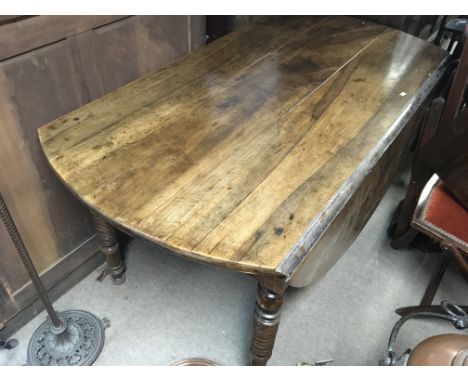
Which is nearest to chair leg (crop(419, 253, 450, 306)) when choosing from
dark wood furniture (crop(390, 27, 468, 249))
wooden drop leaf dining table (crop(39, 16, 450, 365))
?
dark wood furniture (crop(390, 27, 468, 249))

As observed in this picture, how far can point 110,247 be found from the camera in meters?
1.26

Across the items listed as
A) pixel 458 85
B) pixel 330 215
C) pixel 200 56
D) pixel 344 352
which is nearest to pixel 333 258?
pixel 344 352

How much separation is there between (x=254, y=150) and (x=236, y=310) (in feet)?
2.15

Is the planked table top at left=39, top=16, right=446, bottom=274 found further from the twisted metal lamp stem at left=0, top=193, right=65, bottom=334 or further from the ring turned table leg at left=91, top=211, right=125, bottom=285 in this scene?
the ring turned table leg at left=91, top=211, right=125, bottom=285

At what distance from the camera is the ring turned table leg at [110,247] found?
1.17 meters

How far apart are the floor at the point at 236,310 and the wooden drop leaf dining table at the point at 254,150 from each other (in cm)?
13

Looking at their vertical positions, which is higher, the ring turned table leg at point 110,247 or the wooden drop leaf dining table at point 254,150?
the wooden drop leaf dining table at point 254,150

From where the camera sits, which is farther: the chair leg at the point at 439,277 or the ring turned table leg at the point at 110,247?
the ring turned table leg at the point at 110,247

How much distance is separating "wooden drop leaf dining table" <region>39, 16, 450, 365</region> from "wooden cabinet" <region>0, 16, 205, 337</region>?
92mm

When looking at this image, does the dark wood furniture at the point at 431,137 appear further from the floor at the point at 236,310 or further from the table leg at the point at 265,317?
the table leg at the point at 265,317

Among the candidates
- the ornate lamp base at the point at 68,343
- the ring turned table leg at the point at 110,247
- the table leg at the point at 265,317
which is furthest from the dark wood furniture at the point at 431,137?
the ornate lamp base at the point at 68,343

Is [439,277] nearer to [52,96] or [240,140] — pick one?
[240,140]

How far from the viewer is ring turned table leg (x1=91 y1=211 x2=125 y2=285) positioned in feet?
3.85
